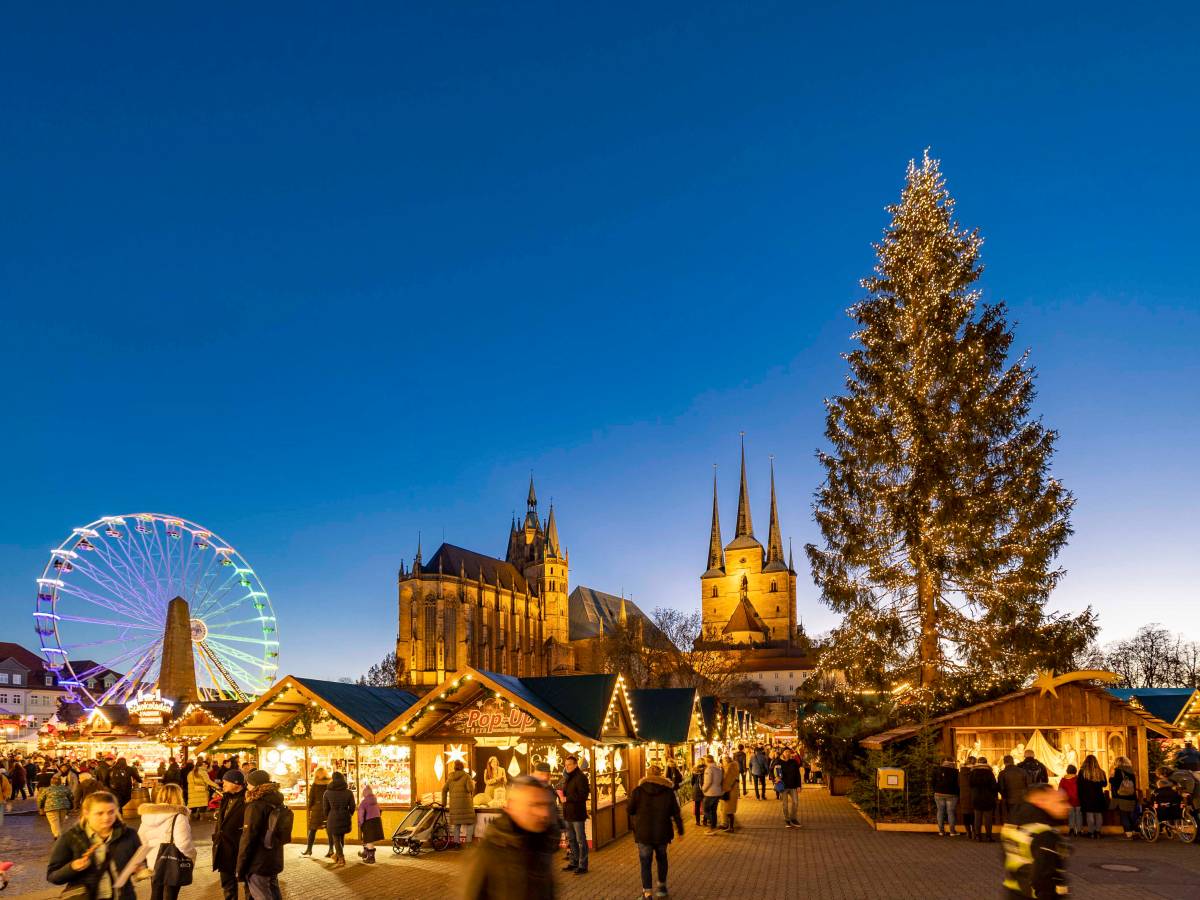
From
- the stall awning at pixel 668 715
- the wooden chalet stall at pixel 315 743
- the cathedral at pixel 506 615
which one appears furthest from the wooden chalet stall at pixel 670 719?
the cathedral at pixel 506 615

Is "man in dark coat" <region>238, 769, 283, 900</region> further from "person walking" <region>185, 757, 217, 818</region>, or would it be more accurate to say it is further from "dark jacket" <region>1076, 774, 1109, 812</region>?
"dark jacket" <region>1076, 774, 1109, 812</region>

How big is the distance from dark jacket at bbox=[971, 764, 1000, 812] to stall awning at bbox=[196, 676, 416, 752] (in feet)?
36.0

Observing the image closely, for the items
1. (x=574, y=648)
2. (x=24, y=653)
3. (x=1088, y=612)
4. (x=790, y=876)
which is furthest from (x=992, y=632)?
(x=574, y=648)

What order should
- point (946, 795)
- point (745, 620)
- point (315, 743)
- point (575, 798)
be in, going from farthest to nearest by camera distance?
point (745, 620), point (315, 743), point (946, 795), point (575, 798)

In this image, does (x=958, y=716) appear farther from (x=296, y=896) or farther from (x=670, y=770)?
(x=296, y=896)

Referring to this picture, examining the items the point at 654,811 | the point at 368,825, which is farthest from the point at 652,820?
the point at 368,825

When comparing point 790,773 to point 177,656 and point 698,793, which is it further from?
point 177,656

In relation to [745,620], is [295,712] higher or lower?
lower

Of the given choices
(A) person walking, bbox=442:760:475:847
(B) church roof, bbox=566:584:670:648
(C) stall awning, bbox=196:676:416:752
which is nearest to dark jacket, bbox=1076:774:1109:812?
(A) person walking, bbox=442:760:475:847

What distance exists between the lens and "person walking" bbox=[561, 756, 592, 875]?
14953 mm

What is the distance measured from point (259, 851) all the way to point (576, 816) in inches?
241

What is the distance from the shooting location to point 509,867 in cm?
479

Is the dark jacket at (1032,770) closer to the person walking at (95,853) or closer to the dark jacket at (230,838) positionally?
the dark jacket at (230,838)

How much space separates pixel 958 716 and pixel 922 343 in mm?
10455
